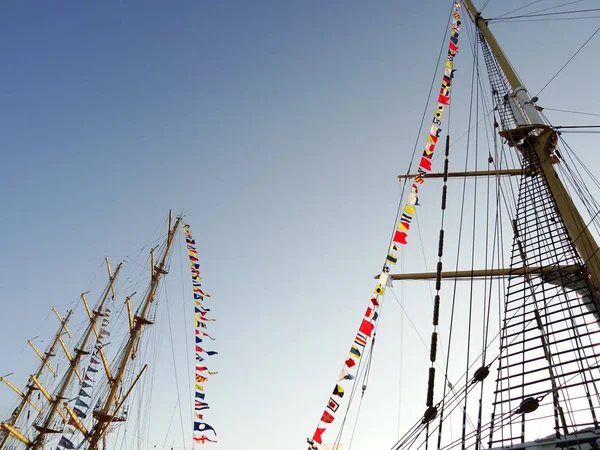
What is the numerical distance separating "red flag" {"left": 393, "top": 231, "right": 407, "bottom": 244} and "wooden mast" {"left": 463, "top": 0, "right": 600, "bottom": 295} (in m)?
3.75

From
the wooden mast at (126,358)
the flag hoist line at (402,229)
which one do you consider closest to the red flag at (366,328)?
the flag hoist line at (402,229)

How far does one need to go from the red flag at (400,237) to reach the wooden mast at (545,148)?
148 inches

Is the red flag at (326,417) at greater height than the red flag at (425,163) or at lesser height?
lesser

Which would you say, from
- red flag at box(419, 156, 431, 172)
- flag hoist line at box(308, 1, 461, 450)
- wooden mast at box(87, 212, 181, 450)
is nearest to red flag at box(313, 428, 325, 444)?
flag hoist line at box(308, 1, 461, 450)

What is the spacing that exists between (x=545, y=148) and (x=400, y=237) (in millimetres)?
4551

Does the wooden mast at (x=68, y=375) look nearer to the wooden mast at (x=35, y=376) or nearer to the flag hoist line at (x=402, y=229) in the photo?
the wooden mast at (x=35, y=376)

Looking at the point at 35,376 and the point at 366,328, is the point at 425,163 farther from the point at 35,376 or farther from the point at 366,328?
the point at 35,376

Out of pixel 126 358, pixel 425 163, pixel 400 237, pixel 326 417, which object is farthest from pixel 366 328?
pixel 126 358

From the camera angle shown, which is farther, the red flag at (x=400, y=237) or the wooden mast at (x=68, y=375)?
the wooden mast at (x=68, y=375)

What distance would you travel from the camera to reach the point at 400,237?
10.8m

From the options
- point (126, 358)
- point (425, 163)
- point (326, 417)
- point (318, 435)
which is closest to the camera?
point (318, 435)

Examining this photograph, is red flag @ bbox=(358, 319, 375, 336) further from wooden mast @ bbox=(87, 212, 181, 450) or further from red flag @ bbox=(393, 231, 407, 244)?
wooden mast @ bbox=(87, 212, 181, 450)

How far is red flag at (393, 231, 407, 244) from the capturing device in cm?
1069

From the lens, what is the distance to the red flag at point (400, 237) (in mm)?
10691
